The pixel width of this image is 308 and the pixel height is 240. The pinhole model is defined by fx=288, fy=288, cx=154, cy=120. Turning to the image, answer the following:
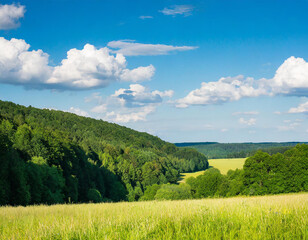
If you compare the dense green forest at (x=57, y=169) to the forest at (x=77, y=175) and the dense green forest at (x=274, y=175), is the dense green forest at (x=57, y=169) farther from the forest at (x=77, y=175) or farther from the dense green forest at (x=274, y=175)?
the dense green forest at (x=274, y=175)

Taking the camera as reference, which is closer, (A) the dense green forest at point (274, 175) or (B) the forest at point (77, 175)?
(B) the forest at point (77, 175)

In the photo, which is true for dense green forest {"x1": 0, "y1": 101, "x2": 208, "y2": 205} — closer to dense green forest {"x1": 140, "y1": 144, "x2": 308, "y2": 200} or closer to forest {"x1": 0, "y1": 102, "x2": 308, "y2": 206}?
forest {"x1": 0, "y1": 102, "x2": 308, "y2": 206}

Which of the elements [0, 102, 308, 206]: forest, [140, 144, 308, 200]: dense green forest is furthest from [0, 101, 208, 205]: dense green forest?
[140, 144, 308, 200]: dense green forest

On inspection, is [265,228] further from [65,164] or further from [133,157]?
[133,157]

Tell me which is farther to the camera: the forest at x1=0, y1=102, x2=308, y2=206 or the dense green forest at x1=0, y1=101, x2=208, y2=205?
the forest at x1=0, y1=102, x2=308, y2=206

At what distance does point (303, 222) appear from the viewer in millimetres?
5387

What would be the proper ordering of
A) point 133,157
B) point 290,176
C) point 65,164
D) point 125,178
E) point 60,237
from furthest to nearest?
point 133,157 → point 125,178 → point 65,164 → point 290,176 → point 60,237

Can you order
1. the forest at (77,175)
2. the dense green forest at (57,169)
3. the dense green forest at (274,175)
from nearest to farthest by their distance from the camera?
1. the dense green forest at (57,169)
2. the forest at (77,175)
3. the dense green forest at (274,175)

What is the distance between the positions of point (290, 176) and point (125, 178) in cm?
6646

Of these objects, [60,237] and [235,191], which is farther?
[235,191]

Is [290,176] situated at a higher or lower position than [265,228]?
lower

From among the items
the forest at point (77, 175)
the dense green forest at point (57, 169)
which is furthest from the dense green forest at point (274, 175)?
Result: the dense green forest at point (57, 169)

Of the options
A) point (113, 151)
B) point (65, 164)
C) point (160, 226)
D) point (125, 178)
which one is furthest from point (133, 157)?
point (160, 226)

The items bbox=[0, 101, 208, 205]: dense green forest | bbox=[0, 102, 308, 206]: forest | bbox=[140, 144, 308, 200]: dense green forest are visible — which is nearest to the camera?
bbox=[0, 101, 208, 205]: dense green forest
